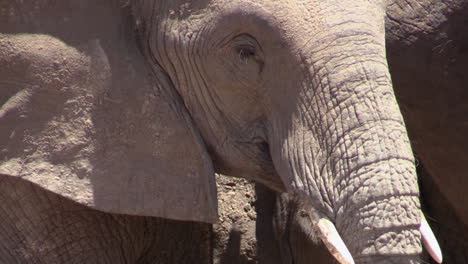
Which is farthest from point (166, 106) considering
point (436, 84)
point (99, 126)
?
point (436, 84)

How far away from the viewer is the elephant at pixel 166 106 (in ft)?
8.86

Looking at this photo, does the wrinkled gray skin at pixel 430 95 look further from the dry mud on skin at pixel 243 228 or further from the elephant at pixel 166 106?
the elephant at pixel 166 106

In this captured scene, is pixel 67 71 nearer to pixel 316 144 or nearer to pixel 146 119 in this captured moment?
pixel 146 119

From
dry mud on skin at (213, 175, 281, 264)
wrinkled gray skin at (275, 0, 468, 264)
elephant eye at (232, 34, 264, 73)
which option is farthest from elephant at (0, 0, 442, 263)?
dry mud on skin at (213, 175, 281, 264)

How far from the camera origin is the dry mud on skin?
4.00 m

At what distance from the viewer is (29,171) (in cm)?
291

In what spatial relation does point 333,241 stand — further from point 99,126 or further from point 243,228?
point 243,228

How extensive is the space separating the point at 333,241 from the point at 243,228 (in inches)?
58.4

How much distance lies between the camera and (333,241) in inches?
102

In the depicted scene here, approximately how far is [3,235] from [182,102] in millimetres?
594

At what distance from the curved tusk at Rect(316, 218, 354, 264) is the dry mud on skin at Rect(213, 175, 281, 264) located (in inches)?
52.3

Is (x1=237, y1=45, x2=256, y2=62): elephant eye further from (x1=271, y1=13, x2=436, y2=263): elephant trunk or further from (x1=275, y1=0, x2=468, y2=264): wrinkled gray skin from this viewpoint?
(x1=275, y1=0, x2=468, y2=264): wrinkled gray skin

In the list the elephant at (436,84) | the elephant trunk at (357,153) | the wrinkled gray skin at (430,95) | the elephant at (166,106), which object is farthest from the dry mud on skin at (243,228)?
the elephant trunk at (357,153)

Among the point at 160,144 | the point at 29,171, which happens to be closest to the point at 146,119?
the point at 160,144
